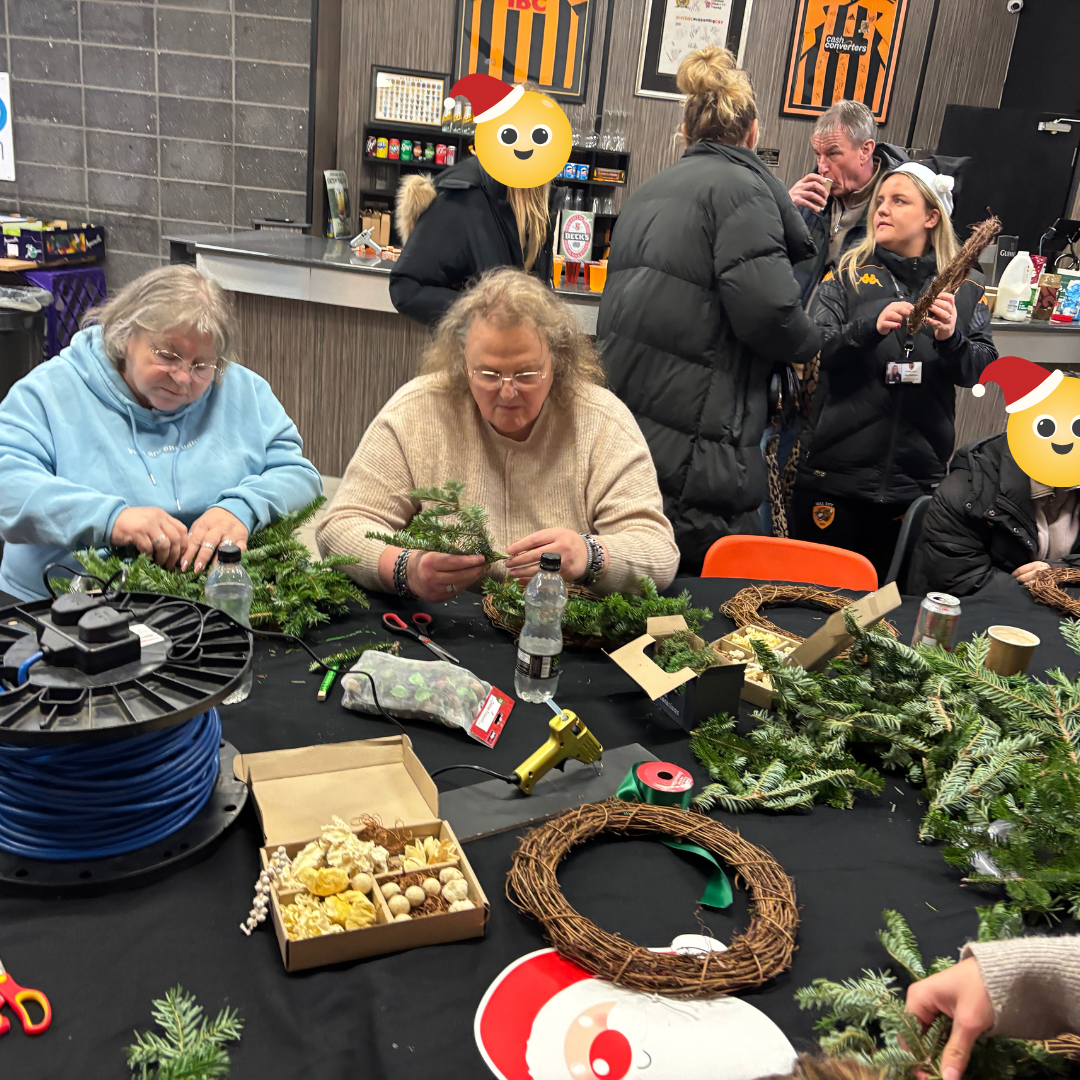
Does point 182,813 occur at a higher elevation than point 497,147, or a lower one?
lower

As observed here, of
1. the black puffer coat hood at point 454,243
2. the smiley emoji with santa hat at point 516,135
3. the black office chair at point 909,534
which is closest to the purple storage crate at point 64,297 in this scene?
the black puffer coat hood at point 454,243

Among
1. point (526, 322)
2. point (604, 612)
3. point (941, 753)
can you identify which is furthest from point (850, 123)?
point (941, 753)

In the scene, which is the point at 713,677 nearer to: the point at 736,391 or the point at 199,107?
the point at 736,391

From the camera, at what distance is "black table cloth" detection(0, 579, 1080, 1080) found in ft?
3.10

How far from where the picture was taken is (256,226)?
231 inches

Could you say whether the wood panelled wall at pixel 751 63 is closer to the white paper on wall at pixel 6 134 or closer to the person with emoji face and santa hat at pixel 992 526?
the white paper on wall at pixel 6 134

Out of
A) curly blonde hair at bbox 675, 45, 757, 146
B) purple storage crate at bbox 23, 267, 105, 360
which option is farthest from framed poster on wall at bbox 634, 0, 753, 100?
curly blonde hair at bbox 675, 45, 757, 146

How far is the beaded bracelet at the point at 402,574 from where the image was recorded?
6.37 ft

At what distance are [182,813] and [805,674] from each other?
1012mm

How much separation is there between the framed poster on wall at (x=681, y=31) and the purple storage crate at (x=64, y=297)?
154 inches

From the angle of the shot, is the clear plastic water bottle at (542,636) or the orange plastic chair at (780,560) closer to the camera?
the clear plastic water bottle at (542,636)

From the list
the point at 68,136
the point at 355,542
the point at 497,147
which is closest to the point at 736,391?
the point at 497,147

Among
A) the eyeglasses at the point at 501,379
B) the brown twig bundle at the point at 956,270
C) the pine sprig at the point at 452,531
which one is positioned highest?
the brown twig bundle at the point at 956,270

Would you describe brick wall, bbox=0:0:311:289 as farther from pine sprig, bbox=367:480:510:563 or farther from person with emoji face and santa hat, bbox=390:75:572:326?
pine sprig, bbox=367:480:510:563
